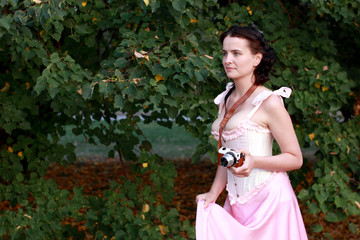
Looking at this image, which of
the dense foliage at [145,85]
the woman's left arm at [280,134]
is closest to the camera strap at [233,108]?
the woman's left arm at [280,134]

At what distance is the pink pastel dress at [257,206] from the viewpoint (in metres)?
Answer: 2.42

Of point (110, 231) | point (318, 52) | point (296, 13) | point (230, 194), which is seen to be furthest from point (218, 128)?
point (296, 13)

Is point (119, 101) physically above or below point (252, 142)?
below

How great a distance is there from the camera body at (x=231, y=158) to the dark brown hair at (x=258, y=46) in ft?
1.69

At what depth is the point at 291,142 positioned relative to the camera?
238 cm

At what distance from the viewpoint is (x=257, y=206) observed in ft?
8.18

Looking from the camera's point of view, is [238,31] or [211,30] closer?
[238,31]

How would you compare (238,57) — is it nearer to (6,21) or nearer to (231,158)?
(231,158)

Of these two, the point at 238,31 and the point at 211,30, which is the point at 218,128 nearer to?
the point at 238,31

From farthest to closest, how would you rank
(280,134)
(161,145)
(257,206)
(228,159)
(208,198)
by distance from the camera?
(161,145) < (208,198) < (257,206) < (280,134) < (228,159)

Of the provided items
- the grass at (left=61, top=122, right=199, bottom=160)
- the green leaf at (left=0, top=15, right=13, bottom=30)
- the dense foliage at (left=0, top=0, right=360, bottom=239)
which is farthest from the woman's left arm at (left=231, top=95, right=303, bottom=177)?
the grass at (left=61, top=122, right=199, bottom=160)

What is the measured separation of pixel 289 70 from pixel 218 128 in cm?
213

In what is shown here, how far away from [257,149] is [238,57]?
0.43 metres

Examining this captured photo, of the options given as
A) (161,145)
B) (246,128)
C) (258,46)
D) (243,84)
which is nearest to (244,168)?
(246,128)
